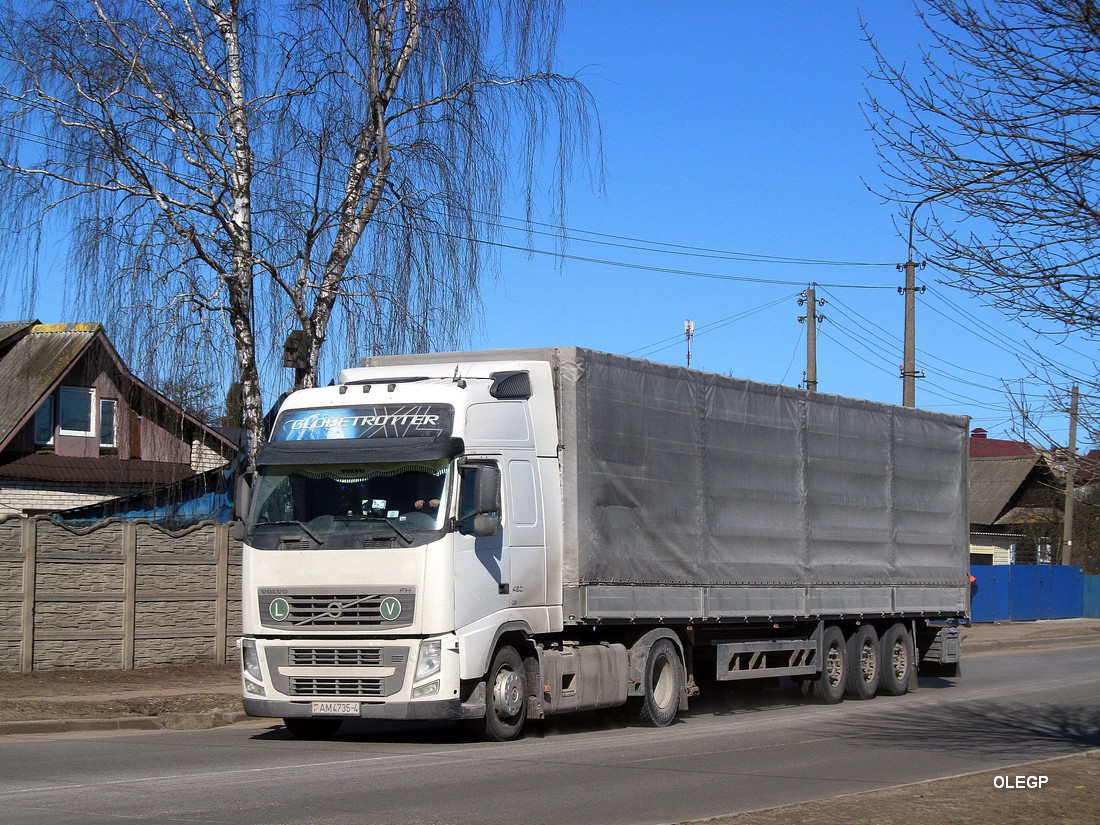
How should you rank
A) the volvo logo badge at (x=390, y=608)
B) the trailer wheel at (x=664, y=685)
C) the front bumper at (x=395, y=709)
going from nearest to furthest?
the front bumper at (x=395, y=709)
the volvo logo badge at (x=390, y=608)
the trailer wheel at (x=664, y=685)

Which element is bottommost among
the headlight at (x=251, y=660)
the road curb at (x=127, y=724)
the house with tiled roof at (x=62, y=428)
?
the road curb at (x=127, y=724)

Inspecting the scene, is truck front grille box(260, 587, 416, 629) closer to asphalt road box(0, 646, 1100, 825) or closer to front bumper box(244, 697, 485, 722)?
front bumper box(244, 697, 485, 722)

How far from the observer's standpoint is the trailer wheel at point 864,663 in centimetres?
1900

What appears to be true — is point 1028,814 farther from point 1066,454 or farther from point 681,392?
point 681,392

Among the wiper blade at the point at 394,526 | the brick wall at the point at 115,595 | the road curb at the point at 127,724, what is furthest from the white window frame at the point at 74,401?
the wiper blade at the point at 394,526

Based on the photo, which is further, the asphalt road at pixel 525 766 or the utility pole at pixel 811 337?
the utility pole at pixel 811 337

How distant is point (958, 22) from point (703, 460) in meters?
7.56

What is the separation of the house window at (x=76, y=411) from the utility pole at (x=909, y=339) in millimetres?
19347

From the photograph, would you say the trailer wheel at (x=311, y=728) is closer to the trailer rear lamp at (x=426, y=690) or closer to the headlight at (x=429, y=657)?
the trailer rear lamp at (x=426, y=690)

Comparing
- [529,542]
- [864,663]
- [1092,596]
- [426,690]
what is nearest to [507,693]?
[426,690]

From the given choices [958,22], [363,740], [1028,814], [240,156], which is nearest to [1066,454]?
[1028,814]

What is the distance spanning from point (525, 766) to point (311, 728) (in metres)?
3.53

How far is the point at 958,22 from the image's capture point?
9445 mm

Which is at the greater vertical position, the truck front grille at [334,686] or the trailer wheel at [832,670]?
the truck front grille at [334,686]
